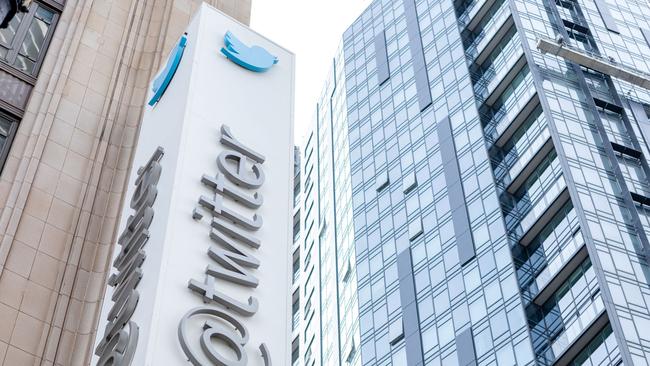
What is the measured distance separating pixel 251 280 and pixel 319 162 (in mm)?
91437

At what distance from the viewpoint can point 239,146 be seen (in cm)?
2036

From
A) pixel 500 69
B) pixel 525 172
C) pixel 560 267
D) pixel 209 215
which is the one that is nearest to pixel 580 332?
pixel 560 267

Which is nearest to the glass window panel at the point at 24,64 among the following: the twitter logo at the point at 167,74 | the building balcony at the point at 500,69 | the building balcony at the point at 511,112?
the twitter logo at the point at 167,74

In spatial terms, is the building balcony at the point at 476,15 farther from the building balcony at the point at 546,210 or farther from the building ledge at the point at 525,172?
the building balcony at the point at 546,210

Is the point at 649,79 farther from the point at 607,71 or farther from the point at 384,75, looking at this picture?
the point at 384,75

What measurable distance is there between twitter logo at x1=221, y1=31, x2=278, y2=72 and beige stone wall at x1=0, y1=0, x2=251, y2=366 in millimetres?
3115

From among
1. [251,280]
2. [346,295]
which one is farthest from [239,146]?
[346,295]

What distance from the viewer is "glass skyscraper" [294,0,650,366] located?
6356cm

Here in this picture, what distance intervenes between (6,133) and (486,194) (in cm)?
5443

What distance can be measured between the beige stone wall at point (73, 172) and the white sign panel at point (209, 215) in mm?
1417

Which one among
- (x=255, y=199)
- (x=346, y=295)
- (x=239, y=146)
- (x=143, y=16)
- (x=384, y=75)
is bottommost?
(x=255, y=199)

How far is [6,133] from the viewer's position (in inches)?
907

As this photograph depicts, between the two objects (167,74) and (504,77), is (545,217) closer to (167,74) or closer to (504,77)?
(504,77)

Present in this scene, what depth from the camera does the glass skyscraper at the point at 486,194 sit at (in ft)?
209
